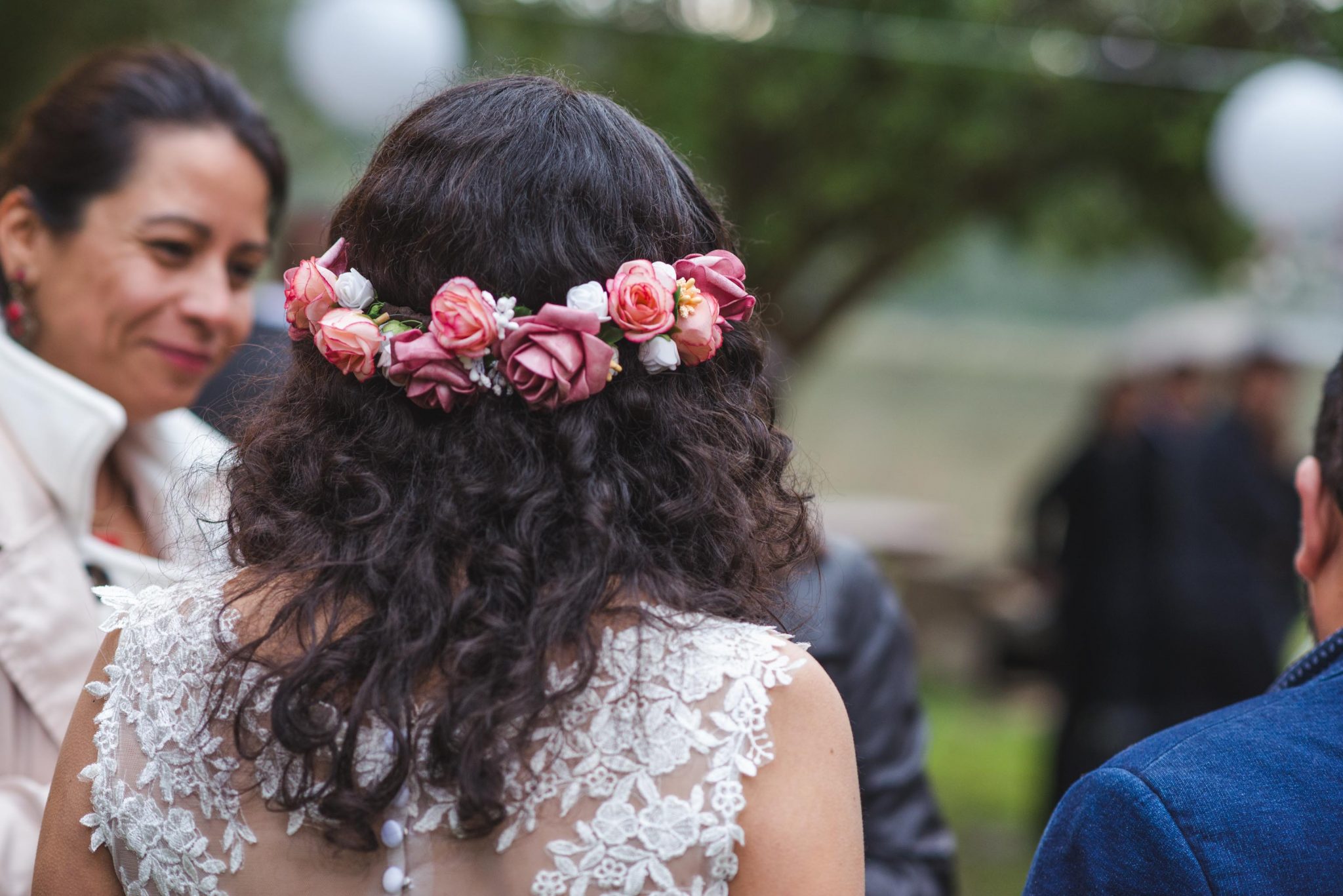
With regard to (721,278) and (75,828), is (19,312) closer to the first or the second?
(75,828)

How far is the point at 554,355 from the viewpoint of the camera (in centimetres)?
131

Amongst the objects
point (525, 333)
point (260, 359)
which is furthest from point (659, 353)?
point (260, 359)

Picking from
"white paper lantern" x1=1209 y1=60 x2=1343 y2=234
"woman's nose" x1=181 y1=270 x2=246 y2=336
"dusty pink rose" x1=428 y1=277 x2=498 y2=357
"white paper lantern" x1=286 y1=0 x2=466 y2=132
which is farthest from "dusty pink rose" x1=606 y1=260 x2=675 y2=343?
"white paper lantern" x1=1209 y1=60 x2=1343 y2=234

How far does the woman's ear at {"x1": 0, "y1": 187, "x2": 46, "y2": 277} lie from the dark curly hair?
1.05 meters

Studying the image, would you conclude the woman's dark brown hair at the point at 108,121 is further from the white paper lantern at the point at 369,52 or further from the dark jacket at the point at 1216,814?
the white paper lantern at the point at 369,52

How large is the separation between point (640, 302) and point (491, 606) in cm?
33

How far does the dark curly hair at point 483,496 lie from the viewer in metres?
1.29

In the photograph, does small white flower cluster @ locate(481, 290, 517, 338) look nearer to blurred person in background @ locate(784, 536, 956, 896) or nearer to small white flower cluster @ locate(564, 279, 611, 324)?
small white flower cluster @ locate(564, 279, 611, 324)

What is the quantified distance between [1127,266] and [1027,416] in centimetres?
482

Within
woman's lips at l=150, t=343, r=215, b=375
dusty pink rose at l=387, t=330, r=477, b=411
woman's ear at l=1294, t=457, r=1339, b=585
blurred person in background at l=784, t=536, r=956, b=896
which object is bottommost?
blurred person in background at l=784, t=536, r=956, b=896

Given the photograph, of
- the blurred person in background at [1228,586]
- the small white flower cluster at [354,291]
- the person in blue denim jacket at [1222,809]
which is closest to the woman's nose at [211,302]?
the small white flower cluster at [354,291]

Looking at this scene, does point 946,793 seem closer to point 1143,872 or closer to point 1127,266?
point 1127,266

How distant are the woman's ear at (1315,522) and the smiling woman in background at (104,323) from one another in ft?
4.98

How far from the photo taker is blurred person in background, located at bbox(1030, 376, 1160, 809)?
534 centimetres
